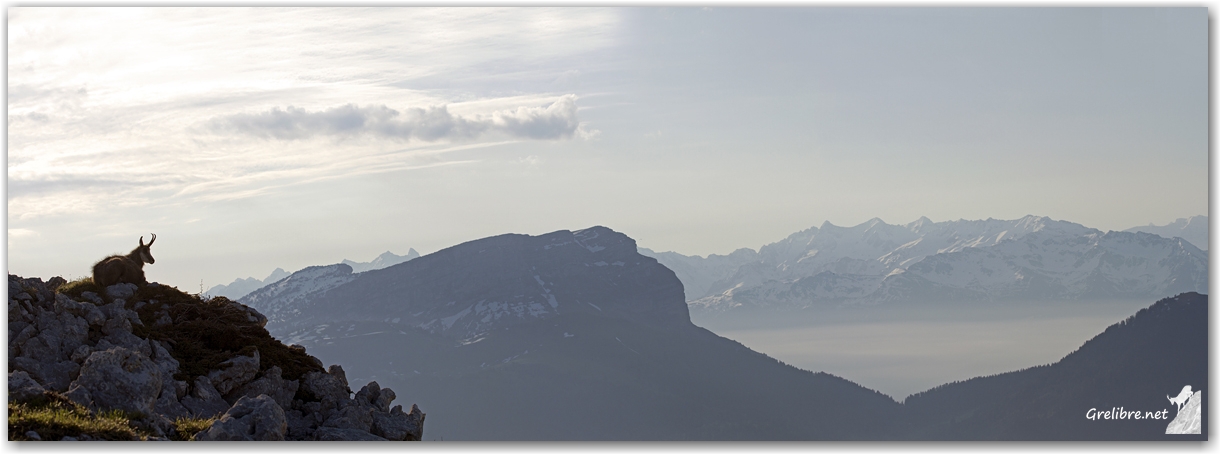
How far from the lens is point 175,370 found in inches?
898

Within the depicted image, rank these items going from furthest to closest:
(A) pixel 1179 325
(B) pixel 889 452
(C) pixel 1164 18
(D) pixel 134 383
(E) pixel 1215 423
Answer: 1. (A) pixel 1179 325
2. (C) pixel 1164 18
3. (E) pixel 1215 423
4. (B) pixel 889 452
5. (D) pixel 134 383

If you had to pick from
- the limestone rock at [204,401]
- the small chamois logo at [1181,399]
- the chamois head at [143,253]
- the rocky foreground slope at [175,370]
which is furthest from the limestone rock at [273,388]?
the small chamois logo at [1181,399]

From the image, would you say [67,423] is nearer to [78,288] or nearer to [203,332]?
[203,332]

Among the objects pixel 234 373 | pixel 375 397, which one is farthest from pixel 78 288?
pixel 375 397

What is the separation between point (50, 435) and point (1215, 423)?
109ft

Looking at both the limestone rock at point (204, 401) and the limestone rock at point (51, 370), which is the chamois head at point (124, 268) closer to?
the limestone rock at point (51, 370)

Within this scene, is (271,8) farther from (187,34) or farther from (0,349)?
(0,349)

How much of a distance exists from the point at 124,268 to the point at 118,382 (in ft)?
26.5

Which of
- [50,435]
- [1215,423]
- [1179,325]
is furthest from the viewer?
[1179,325]

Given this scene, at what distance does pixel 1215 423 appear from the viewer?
90.0 ft

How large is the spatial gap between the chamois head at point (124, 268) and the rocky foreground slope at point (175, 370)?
1.59 feet

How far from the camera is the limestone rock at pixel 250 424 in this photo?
1900cm

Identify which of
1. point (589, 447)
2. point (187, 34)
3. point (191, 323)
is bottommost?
point (589, 447)

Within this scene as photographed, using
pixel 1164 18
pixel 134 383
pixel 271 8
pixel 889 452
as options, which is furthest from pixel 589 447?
pixel 1164 18
